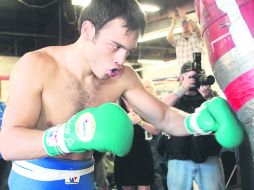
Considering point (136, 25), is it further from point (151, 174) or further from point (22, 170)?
point (151, 174)

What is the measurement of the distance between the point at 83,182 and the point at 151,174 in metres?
1.64

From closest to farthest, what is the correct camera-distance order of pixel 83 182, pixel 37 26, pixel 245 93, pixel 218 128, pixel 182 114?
pixel 245 93, pixel 218 128, pixel 83 182, pixel 182 114, pixel 37 26

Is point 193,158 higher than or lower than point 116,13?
lower

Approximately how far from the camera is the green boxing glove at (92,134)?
3.49 ft

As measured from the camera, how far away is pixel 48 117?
141 cm

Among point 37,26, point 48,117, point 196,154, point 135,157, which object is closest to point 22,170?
point 48,117

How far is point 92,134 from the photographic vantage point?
3.49 ft

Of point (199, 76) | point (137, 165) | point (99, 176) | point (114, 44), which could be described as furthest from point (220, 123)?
point (99, 176)

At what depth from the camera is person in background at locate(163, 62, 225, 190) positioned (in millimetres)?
2400

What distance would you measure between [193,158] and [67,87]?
4.22ft

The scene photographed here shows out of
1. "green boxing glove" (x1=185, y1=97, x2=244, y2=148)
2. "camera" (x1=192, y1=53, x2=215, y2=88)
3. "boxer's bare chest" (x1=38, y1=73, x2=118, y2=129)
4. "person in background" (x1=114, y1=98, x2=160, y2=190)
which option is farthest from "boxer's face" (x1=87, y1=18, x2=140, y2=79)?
"person in background" (x1=114, y1=98, x2=160, y2=190)

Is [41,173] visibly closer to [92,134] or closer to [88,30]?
[92,134]

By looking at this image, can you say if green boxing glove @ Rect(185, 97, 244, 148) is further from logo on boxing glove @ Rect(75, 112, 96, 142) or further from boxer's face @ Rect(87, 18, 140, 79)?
logo on boxing glove @ Rect(75, 112, 96, 142)

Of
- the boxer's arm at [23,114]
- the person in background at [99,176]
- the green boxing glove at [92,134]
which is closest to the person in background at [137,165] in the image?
the person in background at [99,176]
